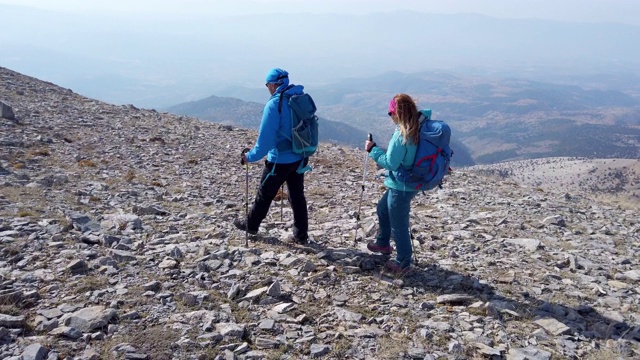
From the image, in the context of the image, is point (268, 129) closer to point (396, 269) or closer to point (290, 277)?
point (290, 277)

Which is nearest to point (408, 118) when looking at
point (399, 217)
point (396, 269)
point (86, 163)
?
point (399, 217)

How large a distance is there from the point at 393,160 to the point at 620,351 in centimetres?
393

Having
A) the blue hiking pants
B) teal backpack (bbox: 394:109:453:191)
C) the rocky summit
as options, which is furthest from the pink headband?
the rocky summit

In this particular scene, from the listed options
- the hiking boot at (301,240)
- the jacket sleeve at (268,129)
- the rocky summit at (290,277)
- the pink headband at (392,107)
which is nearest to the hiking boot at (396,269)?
the rocky summit at (290,277)

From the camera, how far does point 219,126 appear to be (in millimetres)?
27125

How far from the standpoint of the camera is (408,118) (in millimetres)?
6844

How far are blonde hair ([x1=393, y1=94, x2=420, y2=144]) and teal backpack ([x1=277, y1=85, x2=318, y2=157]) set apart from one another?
175 cm

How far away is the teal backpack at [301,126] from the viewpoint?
784 cm

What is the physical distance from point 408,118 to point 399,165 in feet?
2.44

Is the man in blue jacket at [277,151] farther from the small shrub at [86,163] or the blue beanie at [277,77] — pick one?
the small shrub at [86,163]

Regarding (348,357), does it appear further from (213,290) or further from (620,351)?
(620,351)

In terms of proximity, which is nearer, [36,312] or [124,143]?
[36,312]

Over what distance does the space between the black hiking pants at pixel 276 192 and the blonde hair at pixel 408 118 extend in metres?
2.17

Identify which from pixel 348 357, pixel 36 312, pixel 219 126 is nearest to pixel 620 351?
pixel 348 357
